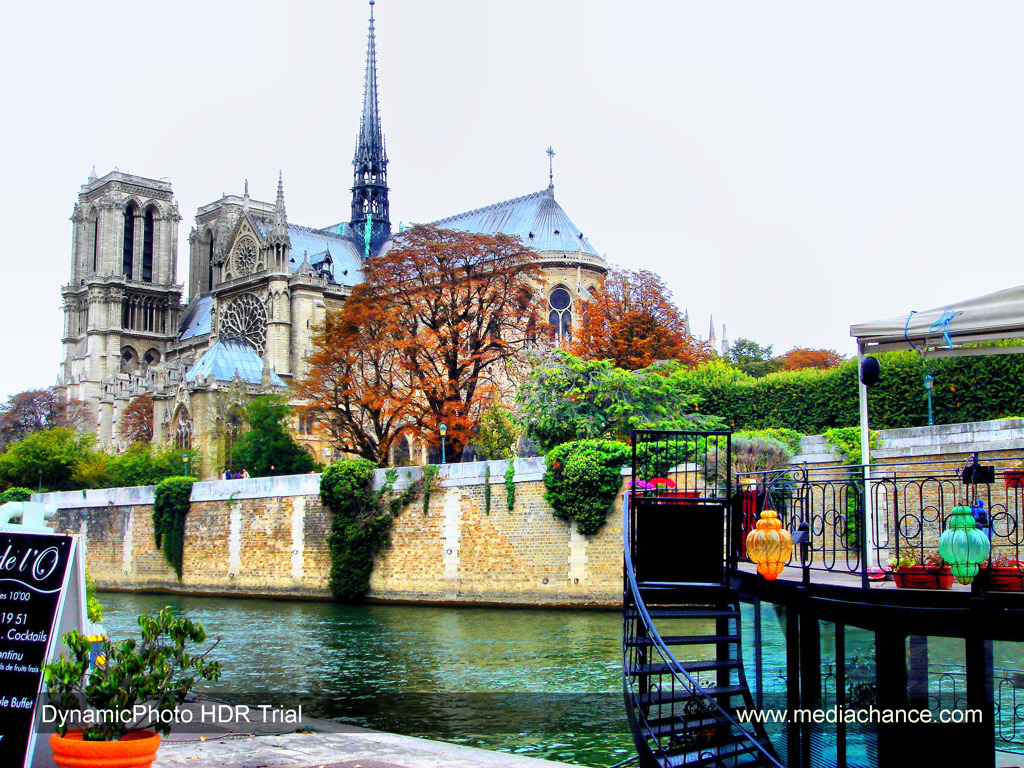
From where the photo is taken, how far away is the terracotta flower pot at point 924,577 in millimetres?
7195

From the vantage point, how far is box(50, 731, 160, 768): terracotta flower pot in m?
6.59

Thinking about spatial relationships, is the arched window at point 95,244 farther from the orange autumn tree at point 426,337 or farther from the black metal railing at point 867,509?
the black metal railing at point 867,509

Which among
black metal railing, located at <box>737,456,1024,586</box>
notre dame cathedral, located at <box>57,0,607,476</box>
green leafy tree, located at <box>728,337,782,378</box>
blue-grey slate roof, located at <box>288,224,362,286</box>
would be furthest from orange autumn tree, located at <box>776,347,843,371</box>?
black metal railing, located at <box>737,456,1024,586</box>

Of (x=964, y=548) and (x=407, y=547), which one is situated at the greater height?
(x=964, y=548)

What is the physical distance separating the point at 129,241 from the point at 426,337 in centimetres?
6544

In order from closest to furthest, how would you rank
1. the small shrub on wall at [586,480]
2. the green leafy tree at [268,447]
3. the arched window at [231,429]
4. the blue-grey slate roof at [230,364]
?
the small shrub on wall at [586,480] → the green leafy tree at [268,447] → the arched window at [231,429] → the blue-grey slate roof at [230,364]

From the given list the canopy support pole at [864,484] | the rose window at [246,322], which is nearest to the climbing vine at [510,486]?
the canopy support pole at [864,484]

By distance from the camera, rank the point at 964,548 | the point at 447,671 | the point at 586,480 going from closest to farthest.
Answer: the point at 964,548
the point at 447,671
the point at 586,480

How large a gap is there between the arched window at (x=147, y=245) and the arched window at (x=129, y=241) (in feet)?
3.10

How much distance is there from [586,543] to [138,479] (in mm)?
30681

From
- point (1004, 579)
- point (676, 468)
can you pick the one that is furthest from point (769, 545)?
point (676, 468)

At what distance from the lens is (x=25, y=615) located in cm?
750

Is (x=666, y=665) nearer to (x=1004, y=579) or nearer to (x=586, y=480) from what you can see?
(x=1004, y=579)

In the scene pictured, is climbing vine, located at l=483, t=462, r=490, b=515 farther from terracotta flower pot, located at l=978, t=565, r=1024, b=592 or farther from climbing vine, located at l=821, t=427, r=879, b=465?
terracotta flower pot, located at l=978, t=565, r=1024, b=592
